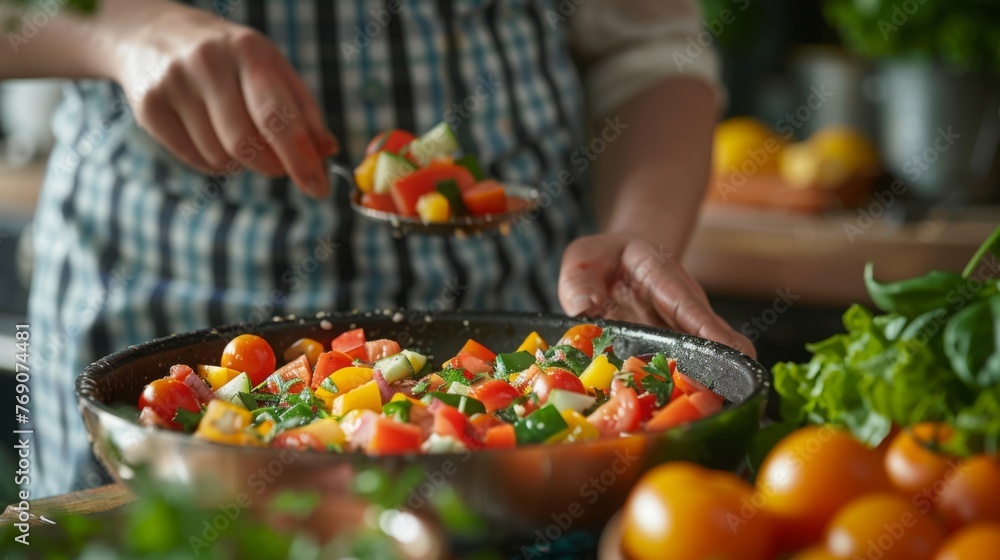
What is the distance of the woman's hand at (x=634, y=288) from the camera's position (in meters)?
1.37

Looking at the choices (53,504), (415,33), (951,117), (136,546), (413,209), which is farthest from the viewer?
(951,117)

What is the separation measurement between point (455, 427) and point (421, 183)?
0.60 metres

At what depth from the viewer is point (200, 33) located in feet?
4.64

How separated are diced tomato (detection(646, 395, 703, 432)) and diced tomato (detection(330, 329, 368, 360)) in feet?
1.38

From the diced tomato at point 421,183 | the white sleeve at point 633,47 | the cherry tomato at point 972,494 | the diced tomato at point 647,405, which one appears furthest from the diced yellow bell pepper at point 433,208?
the cherry tomato at point 972,494

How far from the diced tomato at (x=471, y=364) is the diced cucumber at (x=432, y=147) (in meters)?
0.37

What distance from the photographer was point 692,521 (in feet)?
2.53

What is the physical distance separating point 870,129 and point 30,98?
308cm

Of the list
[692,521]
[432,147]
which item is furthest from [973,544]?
[432,147]

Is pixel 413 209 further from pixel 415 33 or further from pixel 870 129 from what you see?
pixel 870 129

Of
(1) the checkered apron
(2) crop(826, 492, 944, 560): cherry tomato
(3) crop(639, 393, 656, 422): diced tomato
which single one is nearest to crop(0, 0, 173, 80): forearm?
(1) the checkered apron

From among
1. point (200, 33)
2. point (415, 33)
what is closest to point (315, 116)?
point (200, 33)

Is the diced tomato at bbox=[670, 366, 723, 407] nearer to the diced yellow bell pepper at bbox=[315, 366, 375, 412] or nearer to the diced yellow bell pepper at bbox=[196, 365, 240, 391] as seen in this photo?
the diced yellow bell pepper at bbox=[315, 366, 375, 412]

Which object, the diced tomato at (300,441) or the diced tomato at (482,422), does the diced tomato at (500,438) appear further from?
the diced tomato at (300,441)
